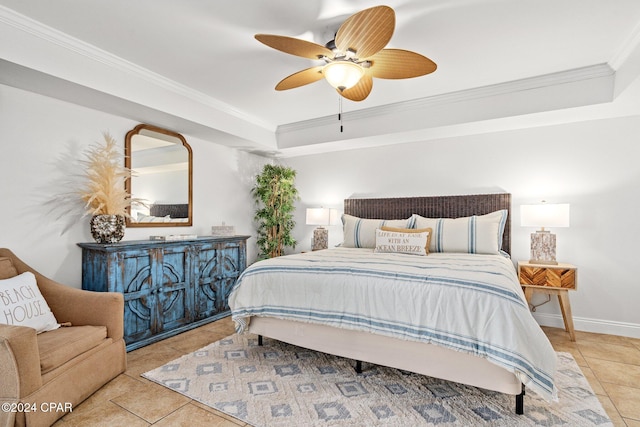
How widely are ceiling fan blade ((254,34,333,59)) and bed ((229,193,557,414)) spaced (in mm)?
1523

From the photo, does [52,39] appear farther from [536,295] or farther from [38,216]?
[536,295]

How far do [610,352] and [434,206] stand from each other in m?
2.18

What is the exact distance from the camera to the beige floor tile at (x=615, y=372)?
2.36 metres

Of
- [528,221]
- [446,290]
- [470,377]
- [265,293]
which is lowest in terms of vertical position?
[470,377]

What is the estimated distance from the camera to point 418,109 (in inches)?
151

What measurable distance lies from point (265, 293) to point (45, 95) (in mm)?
2510

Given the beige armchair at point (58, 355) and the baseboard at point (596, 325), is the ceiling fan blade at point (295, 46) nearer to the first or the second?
the beige armchair at point (58, 355)

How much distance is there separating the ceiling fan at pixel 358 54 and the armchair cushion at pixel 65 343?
86.0 inches

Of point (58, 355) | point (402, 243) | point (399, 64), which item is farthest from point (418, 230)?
point (58, 355)

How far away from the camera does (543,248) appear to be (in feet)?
11.6

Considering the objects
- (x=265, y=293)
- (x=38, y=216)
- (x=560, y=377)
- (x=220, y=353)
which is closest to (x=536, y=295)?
(x=560, y=377)

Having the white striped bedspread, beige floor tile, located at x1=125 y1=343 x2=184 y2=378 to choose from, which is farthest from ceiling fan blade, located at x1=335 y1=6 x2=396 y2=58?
beige floor tile, located at x1=125 y1=343 x2=184 y2=378

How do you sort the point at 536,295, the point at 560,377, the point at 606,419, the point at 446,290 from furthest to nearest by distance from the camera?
the point at 536,295 < the point at 560,377 < the point at 446,290 < the point at 606,419

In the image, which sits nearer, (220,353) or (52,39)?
(52,39)
